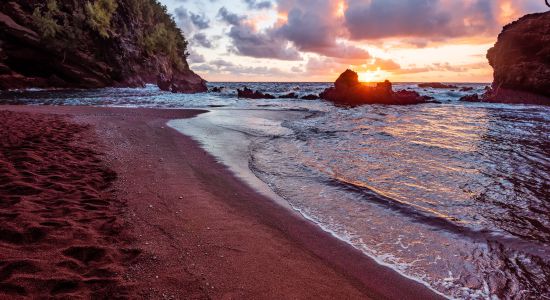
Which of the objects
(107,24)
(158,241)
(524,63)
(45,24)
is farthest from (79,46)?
(524,63)

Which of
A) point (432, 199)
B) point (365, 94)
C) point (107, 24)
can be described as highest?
point (107, 24)

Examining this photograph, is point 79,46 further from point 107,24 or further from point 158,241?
point 158,241

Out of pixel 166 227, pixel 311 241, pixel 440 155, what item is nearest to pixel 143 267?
pixel 166 227

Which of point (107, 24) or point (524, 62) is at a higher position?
point (107, 24)

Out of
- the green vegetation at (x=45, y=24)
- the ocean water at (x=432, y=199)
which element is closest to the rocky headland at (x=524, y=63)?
the ocean water at (x=432, y=199)

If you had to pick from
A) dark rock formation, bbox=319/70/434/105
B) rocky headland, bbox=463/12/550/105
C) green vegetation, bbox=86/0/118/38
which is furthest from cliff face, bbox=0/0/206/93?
rocky headland, bbox=463/12/550/105

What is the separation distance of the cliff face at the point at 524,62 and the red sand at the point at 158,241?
38670 mm

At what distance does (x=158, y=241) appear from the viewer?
380cm

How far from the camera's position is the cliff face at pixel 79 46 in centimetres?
3531

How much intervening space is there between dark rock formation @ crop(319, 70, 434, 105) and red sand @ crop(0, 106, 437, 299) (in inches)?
1150

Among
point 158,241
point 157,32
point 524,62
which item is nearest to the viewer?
point 158,241

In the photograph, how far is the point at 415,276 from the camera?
364cm

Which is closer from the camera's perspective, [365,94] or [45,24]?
[365,94]

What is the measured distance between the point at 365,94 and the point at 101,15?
3972 centimetres
